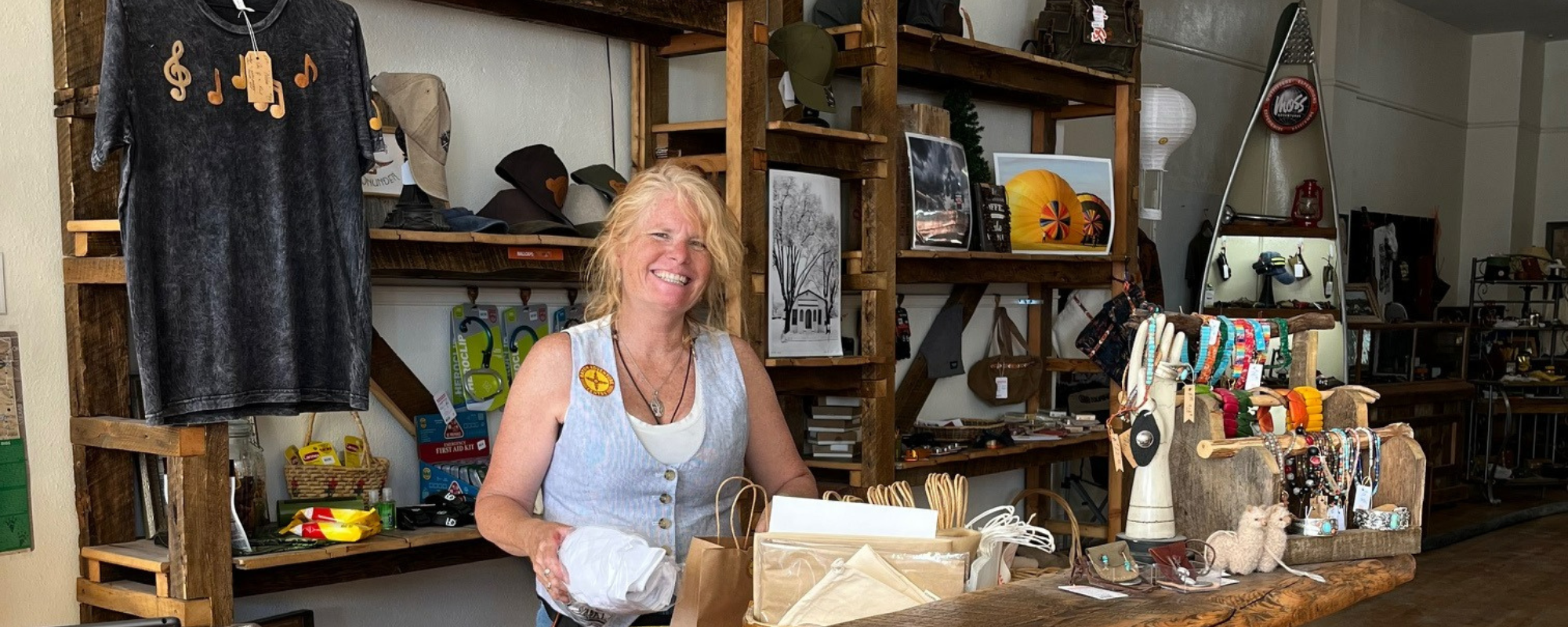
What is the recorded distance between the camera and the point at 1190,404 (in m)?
2.38

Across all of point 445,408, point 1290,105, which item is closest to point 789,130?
point 445,408

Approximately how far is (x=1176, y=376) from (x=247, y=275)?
6.33 ft

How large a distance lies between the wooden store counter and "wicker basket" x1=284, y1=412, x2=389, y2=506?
1935mm

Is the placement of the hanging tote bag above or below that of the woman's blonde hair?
below

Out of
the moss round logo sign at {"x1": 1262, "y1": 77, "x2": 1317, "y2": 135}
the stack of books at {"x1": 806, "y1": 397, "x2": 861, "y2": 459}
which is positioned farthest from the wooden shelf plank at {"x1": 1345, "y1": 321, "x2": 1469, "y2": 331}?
the stack of books at {"x1": 806, "y1": 397, "x2": 861, "y2": 459}

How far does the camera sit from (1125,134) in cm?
583

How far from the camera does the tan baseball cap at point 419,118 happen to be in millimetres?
3477

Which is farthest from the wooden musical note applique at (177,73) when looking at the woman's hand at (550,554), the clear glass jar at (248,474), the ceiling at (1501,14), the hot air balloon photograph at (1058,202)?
the ceiling at (1501,14)

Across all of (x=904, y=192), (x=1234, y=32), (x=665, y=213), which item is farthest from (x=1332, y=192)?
(x=665, y=213)

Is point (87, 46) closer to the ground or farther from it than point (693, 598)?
farther from it

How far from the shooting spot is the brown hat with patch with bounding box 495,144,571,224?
3689 mm

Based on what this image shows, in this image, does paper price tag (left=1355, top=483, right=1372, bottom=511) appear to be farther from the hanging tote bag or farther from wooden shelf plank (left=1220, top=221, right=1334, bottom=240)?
wooden shelf plank (left=1220, top=221, right=1334, bottom=240)

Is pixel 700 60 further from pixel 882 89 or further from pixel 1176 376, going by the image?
pixel 1176 376

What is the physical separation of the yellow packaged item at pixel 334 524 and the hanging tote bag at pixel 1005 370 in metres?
3.21
